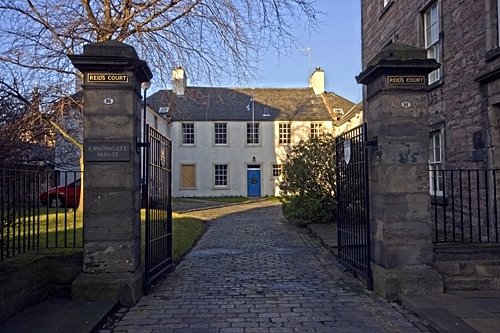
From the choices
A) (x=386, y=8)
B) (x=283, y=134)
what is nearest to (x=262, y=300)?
(x=386, y=8)

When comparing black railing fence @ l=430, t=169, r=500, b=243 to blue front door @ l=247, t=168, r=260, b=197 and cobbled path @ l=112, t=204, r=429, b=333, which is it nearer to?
cobbled path @ l=112, t=204, r=429, b=333

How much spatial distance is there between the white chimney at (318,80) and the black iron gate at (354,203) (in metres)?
30.9

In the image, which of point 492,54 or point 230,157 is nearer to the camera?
point 492,54

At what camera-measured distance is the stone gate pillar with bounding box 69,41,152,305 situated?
5.94 m

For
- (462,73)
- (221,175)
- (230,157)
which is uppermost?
(462,73)

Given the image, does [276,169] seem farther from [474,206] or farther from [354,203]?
[354,203]

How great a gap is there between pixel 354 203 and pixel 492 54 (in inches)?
172

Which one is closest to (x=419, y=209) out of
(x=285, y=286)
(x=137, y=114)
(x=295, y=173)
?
(x=285, y=286)

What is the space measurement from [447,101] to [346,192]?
4.86m

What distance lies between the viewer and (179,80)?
37.0 feet

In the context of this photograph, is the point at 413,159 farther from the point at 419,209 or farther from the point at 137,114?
the point at 137,114

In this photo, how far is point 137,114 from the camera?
6.29 metres

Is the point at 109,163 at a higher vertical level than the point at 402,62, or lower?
lower

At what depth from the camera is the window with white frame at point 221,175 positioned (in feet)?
112
